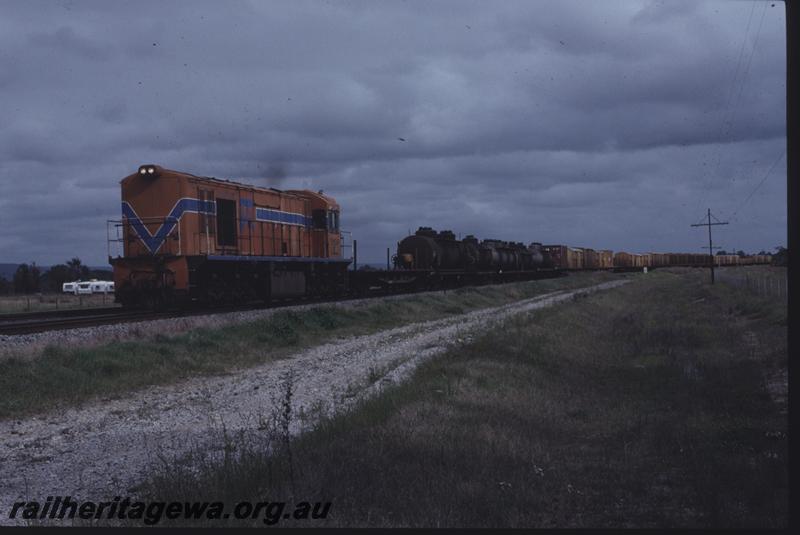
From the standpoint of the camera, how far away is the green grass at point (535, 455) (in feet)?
20.7

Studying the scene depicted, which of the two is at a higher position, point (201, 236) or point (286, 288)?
point (201, 236)

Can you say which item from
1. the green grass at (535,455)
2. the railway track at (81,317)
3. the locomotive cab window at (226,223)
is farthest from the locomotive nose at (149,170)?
the green grass at (535,455)

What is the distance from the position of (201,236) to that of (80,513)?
18320mm

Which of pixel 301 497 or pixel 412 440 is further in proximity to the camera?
pixel 412 440

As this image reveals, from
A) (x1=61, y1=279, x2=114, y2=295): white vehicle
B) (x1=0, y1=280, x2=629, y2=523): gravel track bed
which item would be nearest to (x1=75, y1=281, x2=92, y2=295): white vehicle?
(x1=61, y1=279, x2=114, y2=295): white vehicle

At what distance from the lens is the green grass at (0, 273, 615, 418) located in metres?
12.3

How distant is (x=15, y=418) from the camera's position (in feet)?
36.1

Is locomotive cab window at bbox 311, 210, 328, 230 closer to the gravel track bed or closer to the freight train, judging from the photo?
the freight train

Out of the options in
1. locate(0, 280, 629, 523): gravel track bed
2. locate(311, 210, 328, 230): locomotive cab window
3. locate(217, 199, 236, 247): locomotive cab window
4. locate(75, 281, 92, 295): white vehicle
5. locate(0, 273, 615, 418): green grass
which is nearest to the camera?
locate(0, 280, 629, 523): gravel track bed

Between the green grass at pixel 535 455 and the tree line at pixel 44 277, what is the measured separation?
208 ft

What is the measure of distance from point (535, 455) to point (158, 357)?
380 inches

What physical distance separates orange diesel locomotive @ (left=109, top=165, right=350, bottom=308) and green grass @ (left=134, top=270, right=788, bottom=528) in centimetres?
1093

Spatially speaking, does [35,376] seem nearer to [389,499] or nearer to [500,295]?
[389,499]

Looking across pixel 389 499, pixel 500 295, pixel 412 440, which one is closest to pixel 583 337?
pixel 412 440
